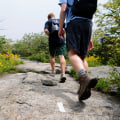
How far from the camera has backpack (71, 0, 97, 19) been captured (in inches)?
77.0

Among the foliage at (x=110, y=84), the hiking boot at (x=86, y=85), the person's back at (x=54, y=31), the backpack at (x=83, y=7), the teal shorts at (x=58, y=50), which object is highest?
the backpack at (x=83, y=7)

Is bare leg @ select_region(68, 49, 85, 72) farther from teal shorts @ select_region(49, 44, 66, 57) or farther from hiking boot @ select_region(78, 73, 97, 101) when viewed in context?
teal shorts @ select_region(49, 44, 66, 57)

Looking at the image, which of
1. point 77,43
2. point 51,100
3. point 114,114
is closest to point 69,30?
point 77,43

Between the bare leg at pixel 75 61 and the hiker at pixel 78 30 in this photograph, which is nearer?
the bare leg at pixel 75 61

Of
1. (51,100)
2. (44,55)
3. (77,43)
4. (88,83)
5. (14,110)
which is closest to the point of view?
(14,110)

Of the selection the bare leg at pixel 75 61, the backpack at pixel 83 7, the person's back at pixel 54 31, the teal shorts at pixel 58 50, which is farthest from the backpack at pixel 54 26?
the bare leg at pixel 75 61

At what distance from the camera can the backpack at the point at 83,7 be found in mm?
1957

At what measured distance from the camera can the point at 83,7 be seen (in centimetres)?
197

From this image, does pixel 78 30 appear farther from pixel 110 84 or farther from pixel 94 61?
pixel 94 61

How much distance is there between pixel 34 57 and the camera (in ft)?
32.5

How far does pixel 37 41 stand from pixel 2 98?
8360 mm

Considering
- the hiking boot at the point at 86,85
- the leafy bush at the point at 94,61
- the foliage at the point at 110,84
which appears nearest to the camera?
the hiking boot at the point at 86,85

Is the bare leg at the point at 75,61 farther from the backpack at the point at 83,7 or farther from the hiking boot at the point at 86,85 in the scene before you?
the backpack at the point at 83,7

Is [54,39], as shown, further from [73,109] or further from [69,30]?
[73,109]
